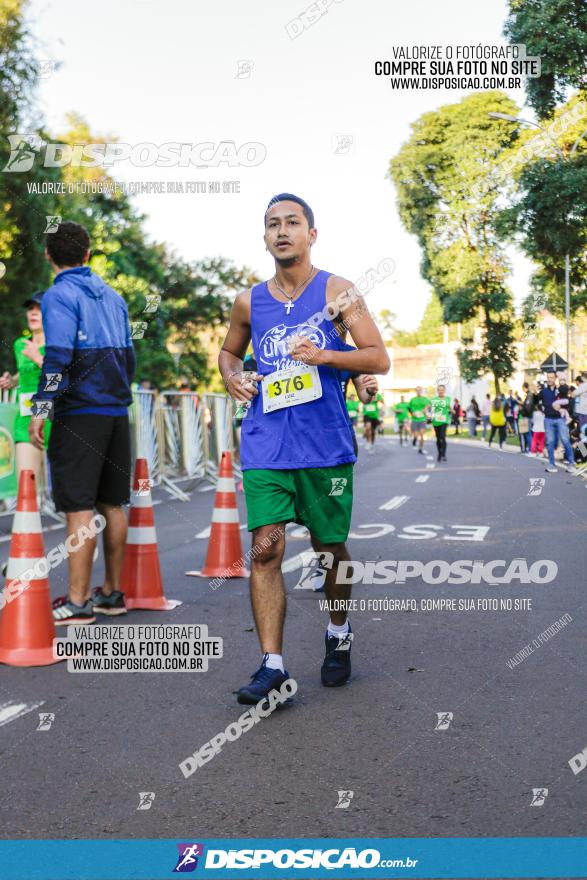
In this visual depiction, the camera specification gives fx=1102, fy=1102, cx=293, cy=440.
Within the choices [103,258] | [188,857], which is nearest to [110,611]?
[188,857]

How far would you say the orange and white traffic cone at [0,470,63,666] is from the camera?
5.14 m

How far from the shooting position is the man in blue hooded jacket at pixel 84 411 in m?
5.87

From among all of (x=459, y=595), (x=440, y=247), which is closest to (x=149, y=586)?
(x=459, y=595)

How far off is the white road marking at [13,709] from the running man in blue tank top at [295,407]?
3.13ft

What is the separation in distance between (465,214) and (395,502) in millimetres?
36399

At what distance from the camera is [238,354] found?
195 inches

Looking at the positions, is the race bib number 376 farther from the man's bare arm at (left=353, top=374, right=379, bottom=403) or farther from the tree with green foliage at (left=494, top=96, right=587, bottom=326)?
the tree with green foliage at (left=494, top=96, right=587, bottom=326)

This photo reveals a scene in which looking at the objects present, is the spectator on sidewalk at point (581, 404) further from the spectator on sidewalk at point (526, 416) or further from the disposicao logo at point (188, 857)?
the disposicao logo at point (188, 857)

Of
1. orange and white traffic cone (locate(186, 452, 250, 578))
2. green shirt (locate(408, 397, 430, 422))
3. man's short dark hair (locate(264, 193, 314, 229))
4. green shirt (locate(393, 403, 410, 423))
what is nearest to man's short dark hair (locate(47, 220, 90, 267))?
man's short dark hair (locate(264, 193, 314, 229))

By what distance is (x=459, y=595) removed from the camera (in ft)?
23.1

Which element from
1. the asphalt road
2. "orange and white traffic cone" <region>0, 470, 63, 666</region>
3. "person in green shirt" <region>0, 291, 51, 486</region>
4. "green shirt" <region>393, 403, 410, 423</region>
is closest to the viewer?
the asphalt road

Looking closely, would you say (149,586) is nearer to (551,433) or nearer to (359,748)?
(359,748)

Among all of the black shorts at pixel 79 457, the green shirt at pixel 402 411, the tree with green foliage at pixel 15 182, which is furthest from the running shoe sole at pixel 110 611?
the green shirt at pixel 402 411

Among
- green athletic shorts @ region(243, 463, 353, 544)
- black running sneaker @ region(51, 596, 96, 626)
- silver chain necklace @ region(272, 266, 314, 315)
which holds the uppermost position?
silver chain necklace @ region(272, 266, 314, 315)
